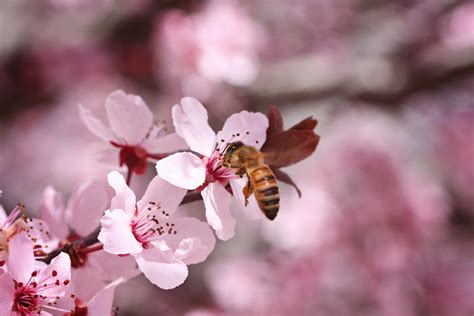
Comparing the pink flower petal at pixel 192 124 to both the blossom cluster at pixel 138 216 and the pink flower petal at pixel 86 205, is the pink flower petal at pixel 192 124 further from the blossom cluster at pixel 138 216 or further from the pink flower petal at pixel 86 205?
the pink flower petal at pixel 86 205

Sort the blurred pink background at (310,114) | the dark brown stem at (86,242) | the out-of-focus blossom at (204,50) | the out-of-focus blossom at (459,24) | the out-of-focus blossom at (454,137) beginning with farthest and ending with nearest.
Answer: the out-of-focus blossom at (454,137) < the out-of-focus blossom at (459,24) < the out-of-focus blossom at (204,50) < the blurred pink background at (310,114) < the dark brown stem at (86,242)

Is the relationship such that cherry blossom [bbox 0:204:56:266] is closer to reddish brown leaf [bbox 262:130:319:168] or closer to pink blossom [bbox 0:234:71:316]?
pink blossom [bbox 0:234:71:316]

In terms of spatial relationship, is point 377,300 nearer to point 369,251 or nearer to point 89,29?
point 369,251

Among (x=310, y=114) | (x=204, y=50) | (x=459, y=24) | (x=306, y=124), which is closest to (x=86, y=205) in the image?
(x=306, y=124)

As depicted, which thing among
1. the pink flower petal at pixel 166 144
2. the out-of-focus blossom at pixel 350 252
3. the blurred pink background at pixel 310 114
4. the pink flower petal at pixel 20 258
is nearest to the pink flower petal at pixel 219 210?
the pink flower petal at pixel 166 144

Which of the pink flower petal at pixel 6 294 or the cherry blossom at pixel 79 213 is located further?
the cherry blossom at pixel 79 213

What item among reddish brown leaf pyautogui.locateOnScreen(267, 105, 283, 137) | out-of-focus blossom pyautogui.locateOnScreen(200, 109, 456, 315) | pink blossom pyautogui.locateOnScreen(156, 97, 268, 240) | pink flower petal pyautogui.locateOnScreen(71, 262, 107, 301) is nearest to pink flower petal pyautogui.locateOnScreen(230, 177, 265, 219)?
pink blossom pyautogui.locateOnScreen(156, 97, 268, 240)

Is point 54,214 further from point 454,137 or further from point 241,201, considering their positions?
point 454,137

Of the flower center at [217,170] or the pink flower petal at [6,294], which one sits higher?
the flower center at [217,170]

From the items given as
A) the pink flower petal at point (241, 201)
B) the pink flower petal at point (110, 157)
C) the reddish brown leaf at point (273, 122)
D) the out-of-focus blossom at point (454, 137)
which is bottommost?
the pink flower petal at point (241, 201)
